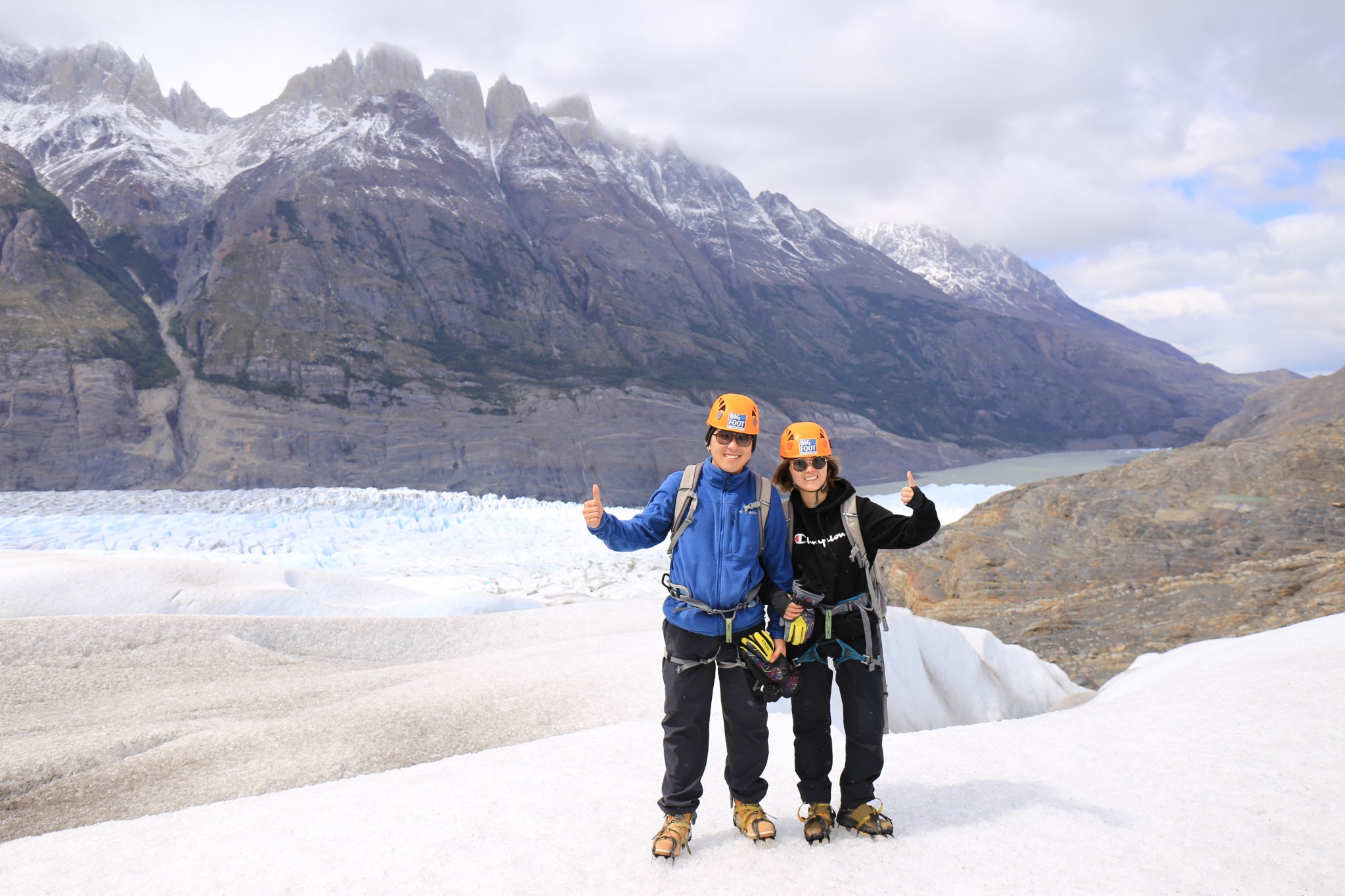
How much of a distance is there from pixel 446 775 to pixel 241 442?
62040mm

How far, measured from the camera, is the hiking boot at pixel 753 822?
111 inches

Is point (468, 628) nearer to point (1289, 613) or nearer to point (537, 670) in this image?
point (537, 670)

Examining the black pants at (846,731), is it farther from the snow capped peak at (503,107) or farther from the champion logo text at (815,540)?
the snow capped peak at (503,107)

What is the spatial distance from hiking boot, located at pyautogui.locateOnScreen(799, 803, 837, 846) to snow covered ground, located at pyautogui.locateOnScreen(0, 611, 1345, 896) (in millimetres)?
45

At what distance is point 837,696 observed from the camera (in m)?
6.03

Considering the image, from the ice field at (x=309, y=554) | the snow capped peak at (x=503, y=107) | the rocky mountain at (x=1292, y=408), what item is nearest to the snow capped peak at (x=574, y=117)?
the snow capped peak at (x=503, y=107)

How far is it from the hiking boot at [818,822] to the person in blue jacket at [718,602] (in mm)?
159

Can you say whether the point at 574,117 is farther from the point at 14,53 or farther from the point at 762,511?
the point at 762,511

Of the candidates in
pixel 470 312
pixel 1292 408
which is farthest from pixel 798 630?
pixel 470 312

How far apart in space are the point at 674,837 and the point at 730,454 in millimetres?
1516

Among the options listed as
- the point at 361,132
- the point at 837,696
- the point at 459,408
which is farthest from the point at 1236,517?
the point at 361,132

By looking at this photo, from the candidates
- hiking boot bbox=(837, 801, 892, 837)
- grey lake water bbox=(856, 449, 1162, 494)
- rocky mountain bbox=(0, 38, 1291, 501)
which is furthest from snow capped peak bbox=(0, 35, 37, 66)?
hiking boot bbox=(837, 801, 892, 837)

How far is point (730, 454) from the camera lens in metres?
3.06

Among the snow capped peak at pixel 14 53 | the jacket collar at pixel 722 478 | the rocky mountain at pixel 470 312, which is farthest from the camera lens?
the snow capped peak at pixel 14 53
